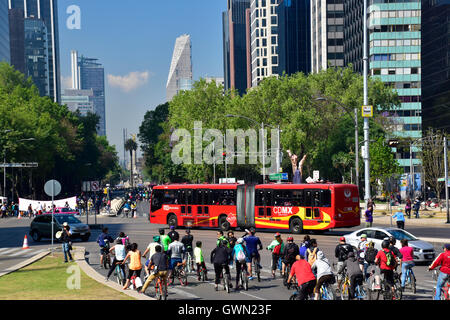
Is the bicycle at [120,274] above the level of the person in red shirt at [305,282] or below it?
below

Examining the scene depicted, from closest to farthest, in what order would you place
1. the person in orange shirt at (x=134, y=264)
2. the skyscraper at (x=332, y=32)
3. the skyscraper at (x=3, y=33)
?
1. the person in orange shirt at (x=134, y=264)
2. the skyscraper at (x=332, y=32)
3. the skyscraper at (x=3, y=33)

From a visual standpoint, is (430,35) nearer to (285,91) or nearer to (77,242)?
(285,91)

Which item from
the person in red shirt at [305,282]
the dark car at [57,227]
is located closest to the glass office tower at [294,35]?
the dark car at [57,227]

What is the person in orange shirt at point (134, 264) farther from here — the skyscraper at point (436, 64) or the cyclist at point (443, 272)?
the skyscraper at point (436, 64)

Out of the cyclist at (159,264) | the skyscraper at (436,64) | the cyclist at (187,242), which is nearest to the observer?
the cyclist at (159,264)

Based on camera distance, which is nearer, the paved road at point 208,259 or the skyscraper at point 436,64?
the paved road at point 208,259

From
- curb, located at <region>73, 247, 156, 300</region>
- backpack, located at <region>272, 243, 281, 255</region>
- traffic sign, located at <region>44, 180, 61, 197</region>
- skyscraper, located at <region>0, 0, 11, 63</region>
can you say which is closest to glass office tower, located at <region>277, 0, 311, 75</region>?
skyscraper, located at <region>0, 0, 11, 63</region>

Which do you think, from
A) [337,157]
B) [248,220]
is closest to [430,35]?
[337,157]

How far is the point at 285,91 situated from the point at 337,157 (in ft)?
34.8

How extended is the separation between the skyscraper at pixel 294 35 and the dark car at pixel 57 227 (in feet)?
453

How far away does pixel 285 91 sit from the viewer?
245 ft

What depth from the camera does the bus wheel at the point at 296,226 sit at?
3693cm

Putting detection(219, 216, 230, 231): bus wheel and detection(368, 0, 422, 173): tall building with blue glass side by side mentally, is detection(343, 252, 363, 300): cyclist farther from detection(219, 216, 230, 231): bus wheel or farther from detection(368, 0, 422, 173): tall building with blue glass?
detection(368, 0, 422, 173): tall building with blue glass

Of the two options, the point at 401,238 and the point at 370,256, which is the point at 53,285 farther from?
the point at 401,238
